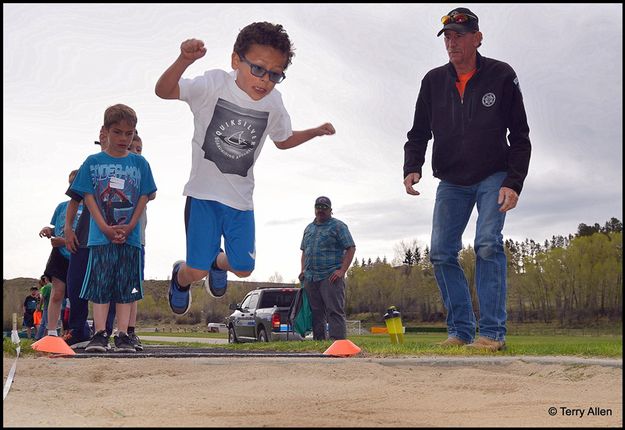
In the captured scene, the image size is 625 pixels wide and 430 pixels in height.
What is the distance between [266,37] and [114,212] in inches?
74.4

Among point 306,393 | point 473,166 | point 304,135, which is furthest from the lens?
point 473,166

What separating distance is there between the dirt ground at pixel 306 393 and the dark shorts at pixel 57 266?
2565 millimetres

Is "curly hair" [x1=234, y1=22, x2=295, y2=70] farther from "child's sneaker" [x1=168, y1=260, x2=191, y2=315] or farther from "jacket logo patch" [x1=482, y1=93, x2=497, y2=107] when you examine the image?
"jacket logo patch" [x1=482, y1=93, x2=497, y2=107]

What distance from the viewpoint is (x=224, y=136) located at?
4746mm

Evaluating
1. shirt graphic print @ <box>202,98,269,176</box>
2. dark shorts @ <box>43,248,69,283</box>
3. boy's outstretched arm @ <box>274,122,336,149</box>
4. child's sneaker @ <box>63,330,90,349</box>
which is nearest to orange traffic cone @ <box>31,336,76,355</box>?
child's sneaker @ <box>63,330,90,349</box>

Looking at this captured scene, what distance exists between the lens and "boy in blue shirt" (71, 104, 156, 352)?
5305mm

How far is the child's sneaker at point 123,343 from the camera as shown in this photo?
5733 millimetres

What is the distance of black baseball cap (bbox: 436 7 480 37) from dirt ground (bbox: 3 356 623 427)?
282cm

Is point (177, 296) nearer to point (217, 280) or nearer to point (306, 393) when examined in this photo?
point (217, 280)

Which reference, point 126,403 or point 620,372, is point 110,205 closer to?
point 126,403

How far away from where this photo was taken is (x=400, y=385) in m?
4.02

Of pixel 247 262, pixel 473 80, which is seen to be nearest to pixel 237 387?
pixel 247 262

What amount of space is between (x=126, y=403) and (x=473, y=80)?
4.23 m

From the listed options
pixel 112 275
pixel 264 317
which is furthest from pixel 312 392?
pixel 264 317
